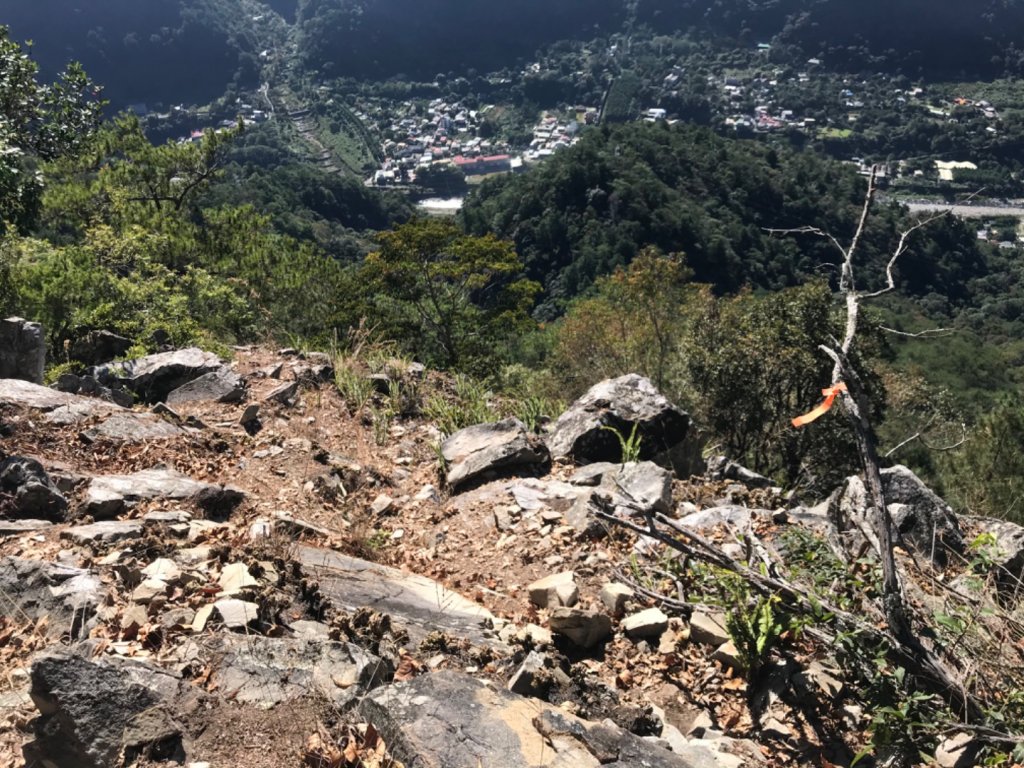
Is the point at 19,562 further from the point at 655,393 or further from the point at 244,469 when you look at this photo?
the point at 655,393

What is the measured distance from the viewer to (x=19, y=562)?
3717 millimetres

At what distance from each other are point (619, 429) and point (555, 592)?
310 cm

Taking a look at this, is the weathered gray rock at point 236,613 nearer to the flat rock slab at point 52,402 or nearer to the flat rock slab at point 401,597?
the flat rock slab at point 401,597

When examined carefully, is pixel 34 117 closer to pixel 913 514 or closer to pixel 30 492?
pixel 30 492

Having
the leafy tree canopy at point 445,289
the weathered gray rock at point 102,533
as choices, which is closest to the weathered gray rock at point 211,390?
the weathered gray rock at point 102,533

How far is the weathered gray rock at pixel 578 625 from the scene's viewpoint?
13.3 ft

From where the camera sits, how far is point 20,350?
23.7 feet

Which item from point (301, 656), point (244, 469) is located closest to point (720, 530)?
point (301, 656)

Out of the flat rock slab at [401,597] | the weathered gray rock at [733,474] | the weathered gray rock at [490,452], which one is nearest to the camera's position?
the flat rock slab at [401,597]

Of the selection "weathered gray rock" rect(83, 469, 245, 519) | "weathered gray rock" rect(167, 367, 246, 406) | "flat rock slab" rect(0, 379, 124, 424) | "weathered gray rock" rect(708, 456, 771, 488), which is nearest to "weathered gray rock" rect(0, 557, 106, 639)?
"weathered gray rock" rect(83, 469, 245, 519)

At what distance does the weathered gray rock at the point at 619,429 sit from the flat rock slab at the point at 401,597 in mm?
2729

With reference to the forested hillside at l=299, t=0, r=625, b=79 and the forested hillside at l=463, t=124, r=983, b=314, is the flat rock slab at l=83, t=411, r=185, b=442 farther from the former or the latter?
the forested hillside at l=299, t=0, r=625, b=79

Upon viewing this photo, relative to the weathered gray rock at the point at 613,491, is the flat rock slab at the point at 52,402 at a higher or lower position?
higher

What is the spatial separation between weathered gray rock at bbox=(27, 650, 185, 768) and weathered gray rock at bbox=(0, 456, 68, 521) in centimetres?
224
